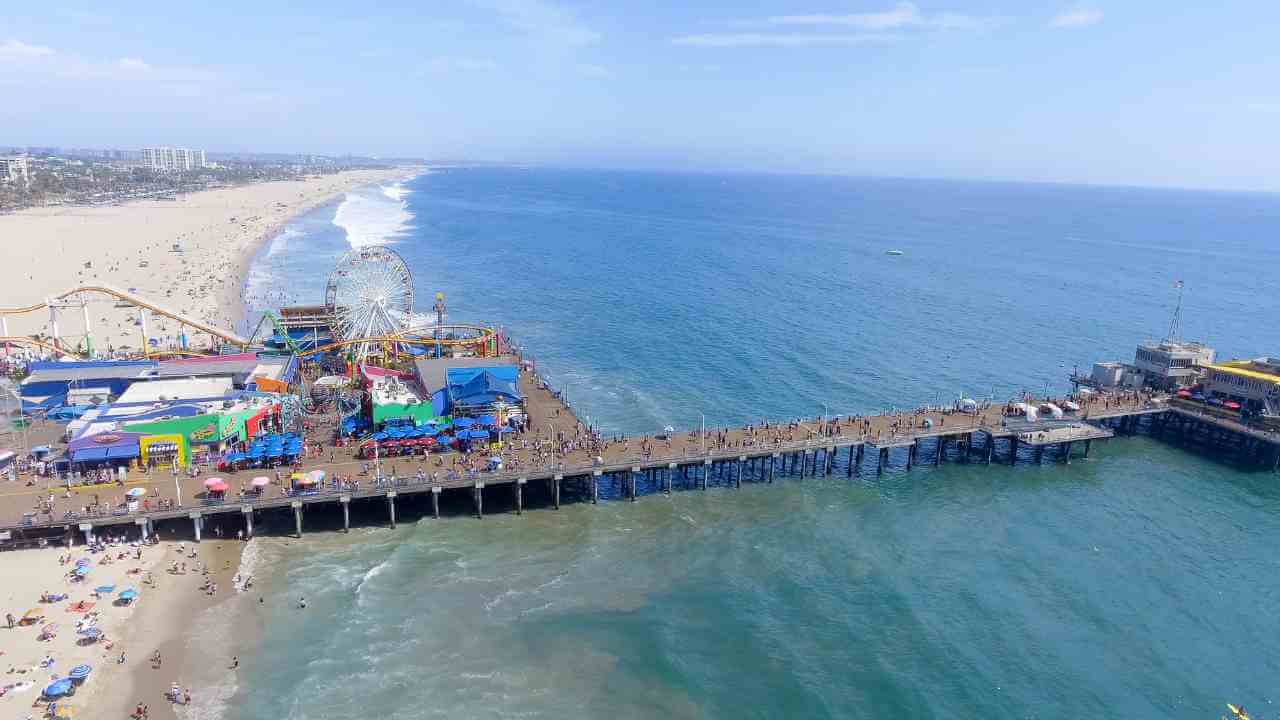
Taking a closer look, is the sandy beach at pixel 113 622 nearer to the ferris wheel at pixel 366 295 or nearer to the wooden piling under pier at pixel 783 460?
the wooden piling under pier at pixel 783 460

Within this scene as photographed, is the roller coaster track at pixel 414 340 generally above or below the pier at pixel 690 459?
above

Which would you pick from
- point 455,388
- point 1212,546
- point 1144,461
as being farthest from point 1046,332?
point 455,388

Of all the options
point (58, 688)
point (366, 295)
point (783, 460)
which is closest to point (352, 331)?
point (366, 295)

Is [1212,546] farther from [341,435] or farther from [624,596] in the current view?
[341,435]

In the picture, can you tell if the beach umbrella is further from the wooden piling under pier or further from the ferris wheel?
the ferris wheel

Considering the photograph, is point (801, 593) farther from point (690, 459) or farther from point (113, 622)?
point (113, 622)

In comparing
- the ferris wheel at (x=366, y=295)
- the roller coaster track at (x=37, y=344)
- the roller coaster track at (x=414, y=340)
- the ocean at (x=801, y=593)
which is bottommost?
the ocean at (x=801, y=593)

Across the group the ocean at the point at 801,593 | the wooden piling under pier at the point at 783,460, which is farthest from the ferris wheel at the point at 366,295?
the wooden piling under pier at the point at 783,460
